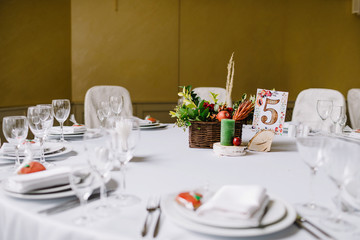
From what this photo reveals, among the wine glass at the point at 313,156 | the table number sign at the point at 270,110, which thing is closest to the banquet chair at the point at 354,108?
the table number sign at the point at 270,110

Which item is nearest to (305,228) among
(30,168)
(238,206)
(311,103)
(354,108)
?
(238,206)

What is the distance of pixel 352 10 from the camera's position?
4602 millimetres

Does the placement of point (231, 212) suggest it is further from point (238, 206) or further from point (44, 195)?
point (44, 195)

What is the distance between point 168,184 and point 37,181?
0.38 meters

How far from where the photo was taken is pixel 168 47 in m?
4.30

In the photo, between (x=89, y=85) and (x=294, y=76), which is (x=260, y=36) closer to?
(x=294, y=76)

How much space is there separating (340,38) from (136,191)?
4.57 m

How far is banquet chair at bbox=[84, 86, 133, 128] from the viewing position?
269 centimetres

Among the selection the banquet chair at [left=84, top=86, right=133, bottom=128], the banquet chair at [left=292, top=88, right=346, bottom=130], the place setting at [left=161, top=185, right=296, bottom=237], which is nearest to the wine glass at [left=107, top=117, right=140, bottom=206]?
→ the place setting at [left=161, top=185, right=296, bottom=237]

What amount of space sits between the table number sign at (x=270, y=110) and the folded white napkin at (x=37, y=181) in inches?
37.9

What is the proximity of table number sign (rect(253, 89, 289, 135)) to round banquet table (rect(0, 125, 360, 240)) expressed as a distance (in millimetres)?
116

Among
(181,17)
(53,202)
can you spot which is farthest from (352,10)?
(53,202)

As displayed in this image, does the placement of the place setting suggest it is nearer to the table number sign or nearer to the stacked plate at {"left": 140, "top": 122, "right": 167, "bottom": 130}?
the table number sign

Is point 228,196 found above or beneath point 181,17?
beneath
